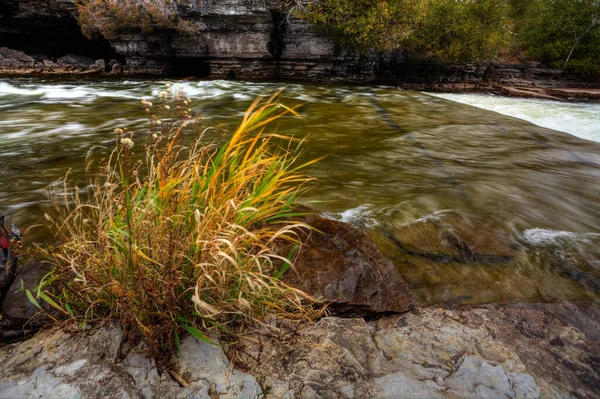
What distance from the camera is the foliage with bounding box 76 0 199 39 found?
48.4ft

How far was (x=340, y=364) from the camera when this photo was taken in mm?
1640

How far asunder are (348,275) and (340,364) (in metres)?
0.68

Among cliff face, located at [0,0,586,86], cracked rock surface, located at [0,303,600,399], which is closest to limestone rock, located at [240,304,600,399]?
cracked rock surface, located at [0,303,600,399]

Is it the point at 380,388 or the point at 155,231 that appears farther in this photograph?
the point at 155,231

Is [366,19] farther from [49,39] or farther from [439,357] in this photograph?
[49,39]

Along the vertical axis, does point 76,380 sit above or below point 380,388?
above

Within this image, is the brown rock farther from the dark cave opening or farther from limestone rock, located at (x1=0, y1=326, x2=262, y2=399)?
the dark cave opening

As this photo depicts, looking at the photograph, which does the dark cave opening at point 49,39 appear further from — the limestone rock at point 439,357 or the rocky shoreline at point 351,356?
the limestone rock at point 439,357

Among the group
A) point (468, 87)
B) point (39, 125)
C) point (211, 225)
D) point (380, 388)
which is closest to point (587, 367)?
point (380, 388)

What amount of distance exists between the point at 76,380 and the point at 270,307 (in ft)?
3.06

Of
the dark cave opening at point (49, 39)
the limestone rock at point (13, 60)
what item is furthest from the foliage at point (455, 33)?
the limestone rock at point (13, 60)

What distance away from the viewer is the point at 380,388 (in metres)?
1.52

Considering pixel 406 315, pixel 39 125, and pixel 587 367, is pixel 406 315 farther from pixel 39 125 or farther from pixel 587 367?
pixel 39 125

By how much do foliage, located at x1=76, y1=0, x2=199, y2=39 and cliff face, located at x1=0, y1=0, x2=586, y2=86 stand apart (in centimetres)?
53
